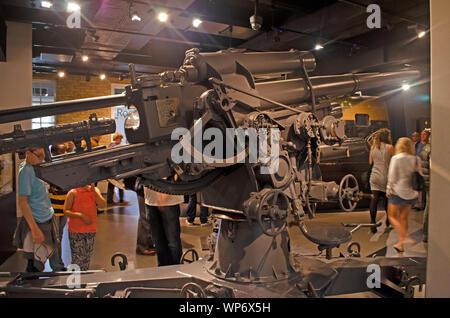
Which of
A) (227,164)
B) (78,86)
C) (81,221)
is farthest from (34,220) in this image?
Result: (78,86)

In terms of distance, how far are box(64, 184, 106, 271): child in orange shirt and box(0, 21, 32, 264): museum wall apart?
2097mm

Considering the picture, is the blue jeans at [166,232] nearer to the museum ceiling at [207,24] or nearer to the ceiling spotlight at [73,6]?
the museum ceiling at [207,24]

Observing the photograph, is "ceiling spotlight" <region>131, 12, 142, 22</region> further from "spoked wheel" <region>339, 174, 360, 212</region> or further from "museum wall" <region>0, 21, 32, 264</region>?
"spoked wheel" <region>339, 174, 360, 212</region>

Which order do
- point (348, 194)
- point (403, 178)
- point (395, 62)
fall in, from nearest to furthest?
1. point (348, 194)
2. point (403, 178)
3. point (395, 62)

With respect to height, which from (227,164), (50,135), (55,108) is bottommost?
(227,164)

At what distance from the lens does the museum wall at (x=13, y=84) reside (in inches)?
202

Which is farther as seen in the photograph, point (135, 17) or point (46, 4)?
point (46, 4)

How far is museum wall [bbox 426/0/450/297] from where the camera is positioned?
1853 mm

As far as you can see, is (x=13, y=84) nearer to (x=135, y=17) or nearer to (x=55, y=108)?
(x=135, y=17)

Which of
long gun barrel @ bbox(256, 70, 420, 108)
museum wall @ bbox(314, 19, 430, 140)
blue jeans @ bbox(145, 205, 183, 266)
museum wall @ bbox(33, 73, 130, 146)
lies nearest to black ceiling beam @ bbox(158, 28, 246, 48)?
museum wall @ bbox(314, 19, 430, 140)

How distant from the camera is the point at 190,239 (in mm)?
5809

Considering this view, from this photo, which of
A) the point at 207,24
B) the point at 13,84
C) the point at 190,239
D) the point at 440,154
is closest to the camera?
the point at 440,154

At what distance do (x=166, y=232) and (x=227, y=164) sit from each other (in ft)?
5.92

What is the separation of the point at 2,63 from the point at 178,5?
9.45 ft
